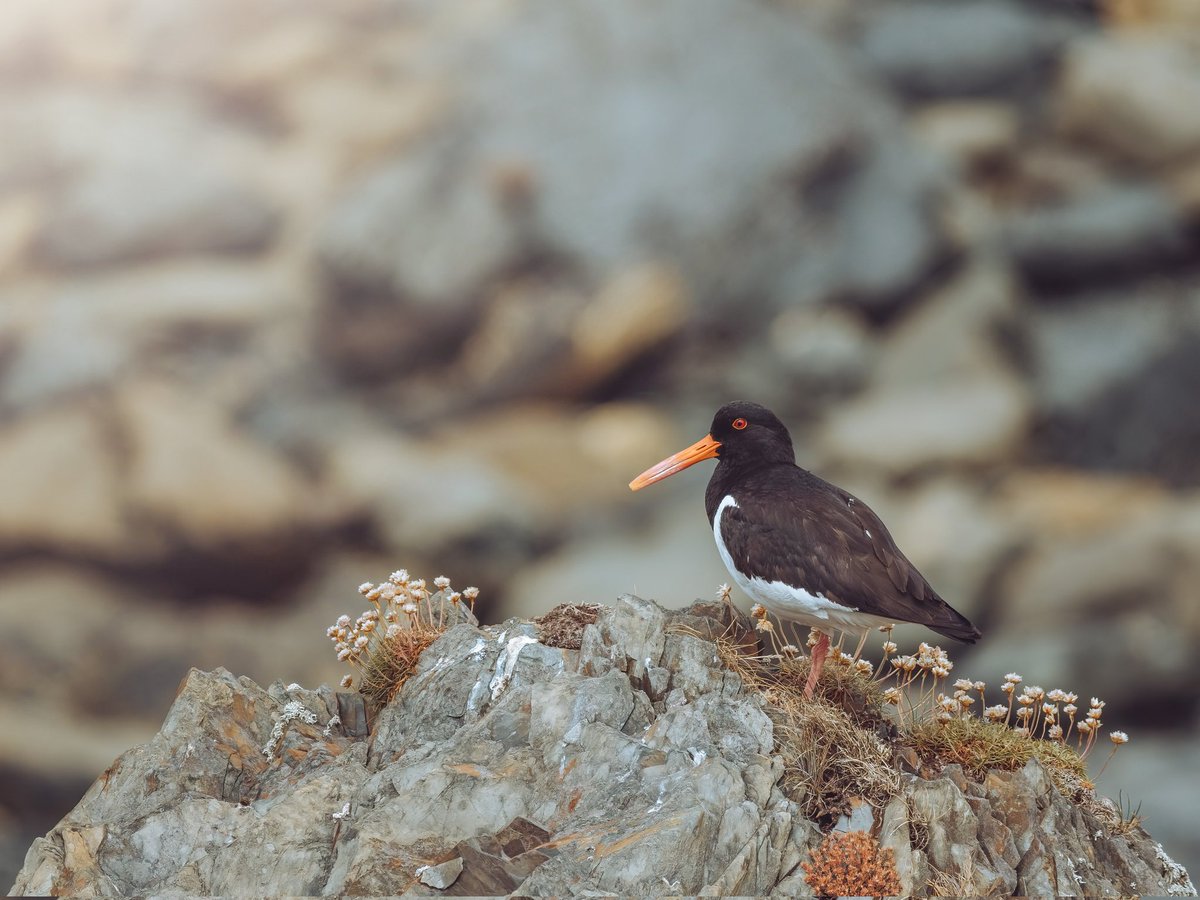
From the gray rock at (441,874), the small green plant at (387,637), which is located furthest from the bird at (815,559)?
the gray rock at (441,874)

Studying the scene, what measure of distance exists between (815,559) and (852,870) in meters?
2.06

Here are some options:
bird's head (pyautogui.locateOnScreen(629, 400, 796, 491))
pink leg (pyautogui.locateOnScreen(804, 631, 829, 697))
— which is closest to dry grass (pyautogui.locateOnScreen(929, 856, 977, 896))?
pink leg (pyautogui.locateOnScreen(804, 631, 829, 697))

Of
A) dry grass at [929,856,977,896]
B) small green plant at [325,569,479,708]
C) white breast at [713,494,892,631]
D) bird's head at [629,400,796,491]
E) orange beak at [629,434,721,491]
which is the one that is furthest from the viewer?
orange beak at [629,434,721,491]

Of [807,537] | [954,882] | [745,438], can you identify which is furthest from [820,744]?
[745,438]

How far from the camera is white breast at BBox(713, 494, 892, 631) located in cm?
753

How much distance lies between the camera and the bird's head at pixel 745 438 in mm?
8688

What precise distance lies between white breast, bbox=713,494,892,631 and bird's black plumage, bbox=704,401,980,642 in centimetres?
4

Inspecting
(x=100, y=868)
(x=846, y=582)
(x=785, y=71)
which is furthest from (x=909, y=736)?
(x=785, y=71)

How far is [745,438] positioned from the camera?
875 cm

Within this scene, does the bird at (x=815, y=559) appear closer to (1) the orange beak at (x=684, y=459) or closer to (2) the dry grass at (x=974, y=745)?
(1) the orange beak at (x=684, y=459)

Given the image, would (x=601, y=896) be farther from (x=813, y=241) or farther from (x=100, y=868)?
(x=813, y=241)

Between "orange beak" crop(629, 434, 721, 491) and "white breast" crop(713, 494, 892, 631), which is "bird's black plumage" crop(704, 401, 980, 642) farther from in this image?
"orange beak" crop(629, 434, 721, 491)

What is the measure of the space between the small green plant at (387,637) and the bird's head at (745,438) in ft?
5.62

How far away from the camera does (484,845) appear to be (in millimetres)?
6195
